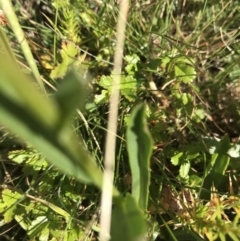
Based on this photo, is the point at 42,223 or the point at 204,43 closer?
the point at 42,223

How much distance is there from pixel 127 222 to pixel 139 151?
0.13 metres

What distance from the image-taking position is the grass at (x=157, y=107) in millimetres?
1178

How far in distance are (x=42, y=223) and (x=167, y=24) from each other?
669mm

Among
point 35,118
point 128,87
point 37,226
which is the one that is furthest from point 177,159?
point 35,118

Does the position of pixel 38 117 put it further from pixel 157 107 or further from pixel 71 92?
pixel 157 107

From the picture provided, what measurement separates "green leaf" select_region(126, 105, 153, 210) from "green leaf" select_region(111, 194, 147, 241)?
0.07 meters

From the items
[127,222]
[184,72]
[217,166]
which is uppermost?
[184,72]

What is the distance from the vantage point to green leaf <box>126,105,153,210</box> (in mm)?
699

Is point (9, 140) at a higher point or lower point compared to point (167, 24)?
lower

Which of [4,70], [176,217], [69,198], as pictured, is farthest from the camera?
[69,198]

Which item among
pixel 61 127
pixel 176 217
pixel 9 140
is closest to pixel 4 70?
pixel 61 127

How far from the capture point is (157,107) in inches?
51.9

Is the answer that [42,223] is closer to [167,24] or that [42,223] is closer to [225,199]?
[225,199]

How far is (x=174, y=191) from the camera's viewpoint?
1148 mm
